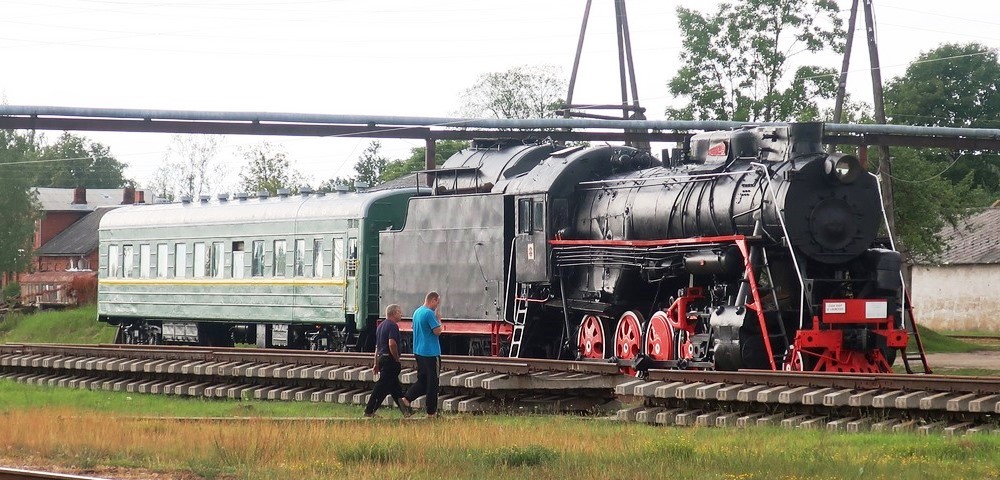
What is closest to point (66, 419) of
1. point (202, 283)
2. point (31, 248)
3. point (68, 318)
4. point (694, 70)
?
point (202, 283)

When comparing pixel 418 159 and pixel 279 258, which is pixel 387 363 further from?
pixel 418 159

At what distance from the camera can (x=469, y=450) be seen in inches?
493

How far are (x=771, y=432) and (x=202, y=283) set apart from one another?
1859cm

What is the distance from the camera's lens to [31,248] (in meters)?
82.5

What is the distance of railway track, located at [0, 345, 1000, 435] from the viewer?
14.2m

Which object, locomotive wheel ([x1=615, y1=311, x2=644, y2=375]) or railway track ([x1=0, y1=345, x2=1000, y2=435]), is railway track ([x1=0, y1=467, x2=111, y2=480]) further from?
locomotive wheel ([x1=615, y1=311, x2=644, y2=375])

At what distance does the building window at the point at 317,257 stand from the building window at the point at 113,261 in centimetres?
848

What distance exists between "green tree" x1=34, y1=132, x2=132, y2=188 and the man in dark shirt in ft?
354

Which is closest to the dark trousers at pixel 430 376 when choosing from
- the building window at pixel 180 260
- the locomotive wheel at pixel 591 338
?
the locomotive wheel at pixel 591 338

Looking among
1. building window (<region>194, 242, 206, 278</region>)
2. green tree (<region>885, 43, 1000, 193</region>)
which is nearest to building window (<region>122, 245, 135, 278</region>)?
building window (<region>194, 242, 206, 278</region>)

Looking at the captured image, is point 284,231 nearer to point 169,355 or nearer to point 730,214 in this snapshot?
point 169,355

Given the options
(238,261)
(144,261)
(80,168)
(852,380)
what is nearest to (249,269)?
(238,261)

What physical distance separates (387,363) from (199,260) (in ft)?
47.6

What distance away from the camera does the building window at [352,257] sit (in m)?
25.5
